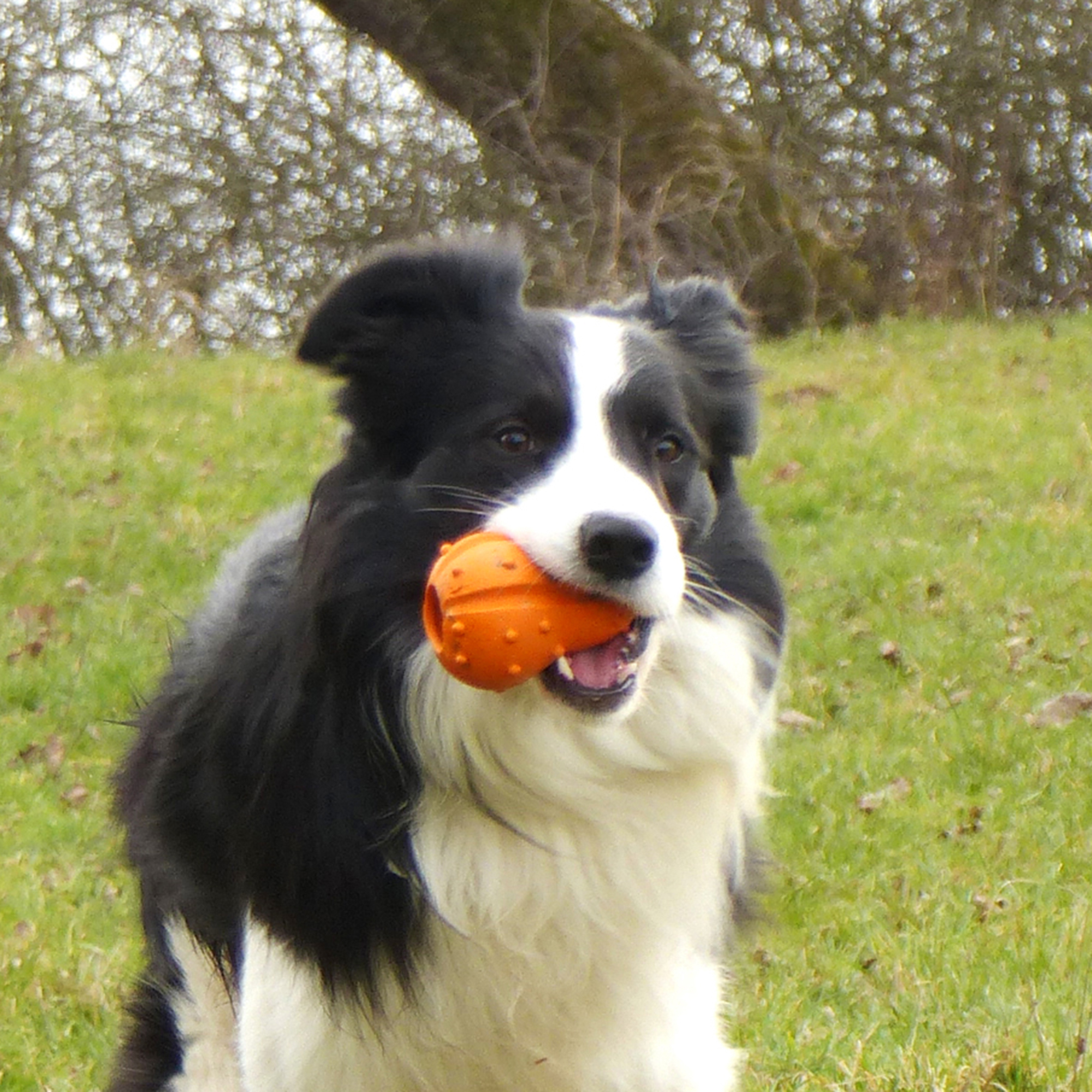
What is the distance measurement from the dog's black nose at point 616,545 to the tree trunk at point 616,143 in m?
9.37

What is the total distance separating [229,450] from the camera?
354 inches

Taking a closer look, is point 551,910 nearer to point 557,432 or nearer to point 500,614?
point 500,614

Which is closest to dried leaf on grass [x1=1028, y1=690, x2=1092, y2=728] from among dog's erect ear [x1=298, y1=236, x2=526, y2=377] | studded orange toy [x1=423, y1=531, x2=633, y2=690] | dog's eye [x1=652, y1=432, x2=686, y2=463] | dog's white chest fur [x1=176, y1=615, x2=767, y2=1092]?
dog's white chest fur [x1=176, y1=615, x2=767, y2=1092]

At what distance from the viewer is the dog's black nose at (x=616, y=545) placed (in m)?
2.60

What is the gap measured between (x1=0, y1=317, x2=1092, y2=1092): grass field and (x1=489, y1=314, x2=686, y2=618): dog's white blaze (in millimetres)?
620

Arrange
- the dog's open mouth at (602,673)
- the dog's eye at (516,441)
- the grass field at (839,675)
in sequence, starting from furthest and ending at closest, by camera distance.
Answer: the grass field at (839,675) → the dog's eye at (516,441) → the dog's open mouth at (602,673)

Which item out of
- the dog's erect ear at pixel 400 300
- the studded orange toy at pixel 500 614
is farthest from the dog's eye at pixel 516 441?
the dog's erect ear at pixel 400 300

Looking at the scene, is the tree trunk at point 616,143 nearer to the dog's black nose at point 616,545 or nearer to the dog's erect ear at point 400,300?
the dog's erect ear at point 400,300

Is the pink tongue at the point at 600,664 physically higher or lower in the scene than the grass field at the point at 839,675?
higher

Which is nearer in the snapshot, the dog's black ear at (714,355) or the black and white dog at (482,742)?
the black and white dog at (482,742)

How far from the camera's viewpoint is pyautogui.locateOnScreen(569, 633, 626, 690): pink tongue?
9.02 ft

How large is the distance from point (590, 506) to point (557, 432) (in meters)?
0.26

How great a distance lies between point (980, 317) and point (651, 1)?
3.88 m

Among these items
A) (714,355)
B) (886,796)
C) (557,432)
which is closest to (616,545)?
(557,432)
